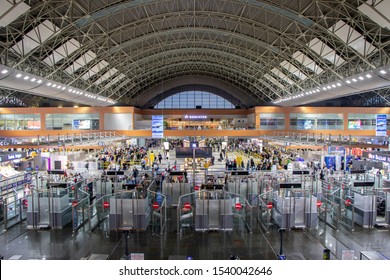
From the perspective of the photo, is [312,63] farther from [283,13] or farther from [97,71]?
[97,71]

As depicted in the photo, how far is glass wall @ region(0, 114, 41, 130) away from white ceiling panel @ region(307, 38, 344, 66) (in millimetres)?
38346

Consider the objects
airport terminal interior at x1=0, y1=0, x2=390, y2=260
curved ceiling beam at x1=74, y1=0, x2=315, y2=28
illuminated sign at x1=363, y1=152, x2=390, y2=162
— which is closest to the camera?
airport terminal interior at x1=0, y1=0, x2=390, y2=260

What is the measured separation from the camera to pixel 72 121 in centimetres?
4434

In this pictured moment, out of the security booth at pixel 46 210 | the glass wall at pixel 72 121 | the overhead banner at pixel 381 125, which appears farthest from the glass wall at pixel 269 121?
the security booth at pixel 46 210

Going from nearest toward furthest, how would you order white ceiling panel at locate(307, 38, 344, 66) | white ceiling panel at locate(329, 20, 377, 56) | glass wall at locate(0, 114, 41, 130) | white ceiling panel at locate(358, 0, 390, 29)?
white ceiling panel at locate(358, 0, 390, 29)
white ceiling panel at locate(329, 20, 377, 56)
white ceiling panel at locate(307, 38, 344, 66)
glass wall at locate(0, 114, 41, 130)

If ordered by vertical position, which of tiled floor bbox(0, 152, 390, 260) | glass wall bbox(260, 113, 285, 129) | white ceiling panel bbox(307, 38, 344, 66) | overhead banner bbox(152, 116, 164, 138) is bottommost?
tiled floor bbox(0, 152, 390, 260)

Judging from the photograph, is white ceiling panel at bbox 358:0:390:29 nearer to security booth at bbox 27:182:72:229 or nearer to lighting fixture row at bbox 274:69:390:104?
lighting fixture row at bbox 274:69:390:104

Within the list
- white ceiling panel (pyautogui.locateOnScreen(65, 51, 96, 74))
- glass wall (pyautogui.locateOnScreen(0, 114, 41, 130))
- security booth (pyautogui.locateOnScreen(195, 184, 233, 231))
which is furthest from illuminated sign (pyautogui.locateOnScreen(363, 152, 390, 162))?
glass wall (pyautogui.locateOnScreen(0, 114, 41, 130))

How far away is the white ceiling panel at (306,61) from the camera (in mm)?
27828

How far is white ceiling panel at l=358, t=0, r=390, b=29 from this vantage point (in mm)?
14500

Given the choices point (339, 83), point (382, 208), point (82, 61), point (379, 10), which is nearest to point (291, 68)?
point (339, 83)

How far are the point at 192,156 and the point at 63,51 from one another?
14.0 metres

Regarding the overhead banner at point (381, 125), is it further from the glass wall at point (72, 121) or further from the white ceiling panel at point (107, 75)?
the glass wall at point (72, 121)

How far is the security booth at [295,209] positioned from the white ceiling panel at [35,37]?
58.6 feet
